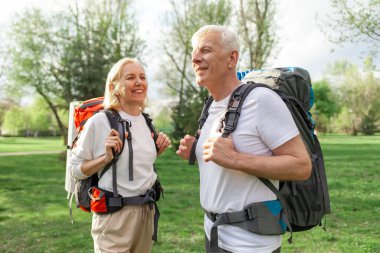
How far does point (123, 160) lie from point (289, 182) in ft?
4.35

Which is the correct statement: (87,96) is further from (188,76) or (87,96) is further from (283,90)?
(283,90)

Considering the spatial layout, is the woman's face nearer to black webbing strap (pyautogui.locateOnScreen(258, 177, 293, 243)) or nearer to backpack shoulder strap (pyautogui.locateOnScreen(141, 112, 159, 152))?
backpack shoulder strap (pyautogui.locateOnScreen(141, 112, 159, 152))

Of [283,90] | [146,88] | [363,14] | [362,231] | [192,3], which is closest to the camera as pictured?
[283,90]

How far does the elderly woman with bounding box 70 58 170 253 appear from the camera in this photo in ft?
10.0

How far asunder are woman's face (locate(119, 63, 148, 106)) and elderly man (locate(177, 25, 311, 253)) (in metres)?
0.85

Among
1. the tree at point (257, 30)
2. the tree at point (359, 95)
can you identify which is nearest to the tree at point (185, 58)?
the tree at point (257, 30)

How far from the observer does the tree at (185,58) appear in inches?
992

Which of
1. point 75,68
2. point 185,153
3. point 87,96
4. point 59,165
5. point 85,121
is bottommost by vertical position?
point 59,165

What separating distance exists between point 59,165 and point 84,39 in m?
8.19

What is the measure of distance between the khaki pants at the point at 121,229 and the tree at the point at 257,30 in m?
24.4

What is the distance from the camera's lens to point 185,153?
262cm

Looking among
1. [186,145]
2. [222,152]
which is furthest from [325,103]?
[222,152]

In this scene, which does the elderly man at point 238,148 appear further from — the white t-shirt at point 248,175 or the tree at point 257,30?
the tree at point 257,30

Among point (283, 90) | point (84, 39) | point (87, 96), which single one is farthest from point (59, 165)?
point (283, 90)
